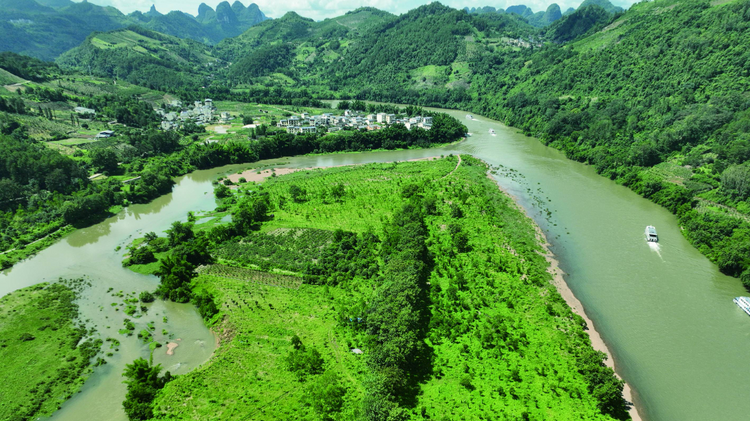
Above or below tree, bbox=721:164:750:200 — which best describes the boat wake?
below

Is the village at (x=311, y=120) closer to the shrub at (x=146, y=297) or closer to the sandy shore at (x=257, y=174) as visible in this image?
the sandy shore at (x=257, y=174)

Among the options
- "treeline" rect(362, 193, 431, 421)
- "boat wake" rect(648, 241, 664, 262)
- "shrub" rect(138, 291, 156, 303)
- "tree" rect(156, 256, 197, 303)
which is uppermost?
"boat wake" rect(648, 241, 664, 262)

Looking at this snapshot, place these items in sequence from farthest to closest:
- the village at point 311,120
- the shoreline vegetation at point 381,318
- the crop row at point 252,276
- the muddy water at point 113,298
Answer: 1. the village at point 311,120
2. the crop row at point 252,276
3. the muddy water at point 113,298
4. the shoreline vegetation at point 381,318

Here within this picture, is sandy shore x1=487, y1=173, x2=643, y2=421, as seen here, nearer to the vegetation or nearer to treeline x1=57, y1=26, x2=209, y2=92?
the vegetation

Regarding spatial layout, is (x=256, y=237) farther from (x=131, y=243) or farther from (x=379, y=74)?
(x=379, y=74)

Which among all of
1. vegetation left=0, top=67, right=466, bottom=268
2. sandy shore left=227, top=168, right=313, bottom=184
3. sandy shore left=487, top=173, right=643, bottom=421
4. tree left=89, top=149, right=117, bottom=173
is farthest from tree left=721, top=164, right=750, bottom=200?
tree left=89, top=149, right=117, bottom=173

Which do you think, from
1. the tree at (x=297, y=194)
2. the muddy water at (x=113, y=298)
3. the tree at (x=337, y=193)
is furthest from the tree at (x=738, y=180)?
the muddy water at (x=113, y=298)
